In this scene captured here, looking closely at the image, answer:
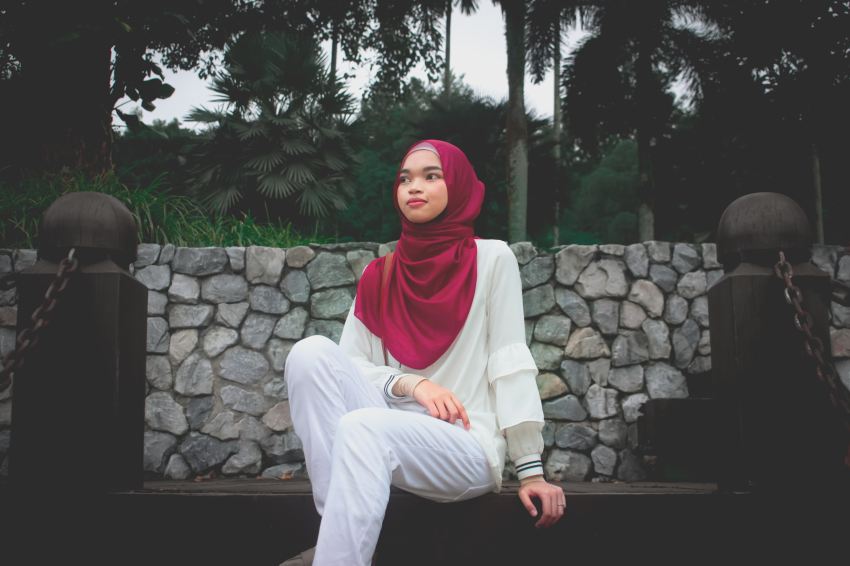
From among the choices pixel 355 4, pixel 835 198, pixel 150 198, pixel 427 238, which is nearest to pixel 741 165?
pixel 835 198

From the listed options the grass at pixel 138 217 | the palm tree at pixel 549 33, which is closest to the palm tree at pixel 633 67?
the palm tree at pixel 549 33

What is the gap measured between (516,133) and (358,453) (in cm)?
1042

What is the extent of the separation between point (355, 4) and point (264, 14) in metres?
2.25

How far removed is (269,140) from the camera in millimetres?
10523

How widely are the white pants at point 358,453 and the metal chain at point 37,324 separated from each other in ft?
2.42

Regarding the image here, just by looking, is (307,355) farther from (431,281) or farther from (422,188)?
(422,188)

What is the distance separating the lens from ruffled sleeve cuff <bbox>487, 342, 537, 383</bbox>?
6.96ft

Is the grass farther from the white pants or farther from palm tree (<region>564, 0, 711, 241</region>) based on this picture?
palm tree (<region>564, 0, 711, 241</region>)

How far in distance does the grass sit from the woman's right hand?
4308 millimetres

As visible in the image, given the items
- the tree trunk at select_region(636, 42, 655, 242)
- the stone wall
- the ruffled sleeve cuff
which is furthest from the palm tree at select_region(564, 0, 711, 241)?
the ruffled sleeve cuff

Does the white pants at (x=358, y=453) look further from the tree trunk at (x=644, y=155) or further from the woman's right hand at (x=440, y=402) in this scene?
the tree trunk at (x=644, y=155)

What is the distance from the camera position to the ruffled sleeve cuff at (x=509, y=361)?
6.96ft

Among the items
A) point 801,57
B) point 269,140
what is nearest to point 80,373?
point 269,140

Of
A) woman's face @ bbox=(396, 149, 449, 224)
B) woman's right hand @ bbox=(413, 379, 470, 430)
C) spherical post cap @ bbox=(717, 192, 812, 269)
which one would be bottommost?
woman's right hand @ bbox=(413, 379, 470, 430)
